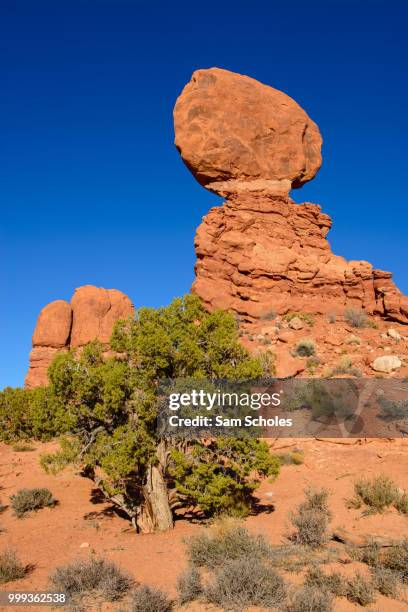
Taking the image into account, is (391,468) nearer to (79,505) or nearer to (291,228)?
(79,505)

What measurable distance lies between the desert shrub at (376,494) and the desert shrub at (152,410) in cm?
241

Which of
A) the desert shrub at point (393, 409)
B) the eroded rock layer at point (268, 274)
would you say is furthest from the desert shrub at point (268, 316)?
the desert shrub at point (393, 409)

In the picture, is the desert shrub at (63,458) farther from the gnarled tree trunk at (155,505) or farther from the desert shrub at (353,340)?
the desert shrub at (353,340)

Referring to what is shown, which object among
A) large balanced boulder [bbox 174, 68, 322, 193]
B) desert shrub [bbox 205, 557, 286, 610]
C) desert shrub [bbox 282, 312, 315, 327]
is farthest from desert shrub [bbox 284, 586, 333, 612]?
large balanced boulder [bbox 174, 68, 322, 193]

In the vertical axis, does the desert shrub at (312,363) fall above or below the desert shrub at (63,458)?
above

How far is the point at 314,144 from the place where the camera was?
40125mm

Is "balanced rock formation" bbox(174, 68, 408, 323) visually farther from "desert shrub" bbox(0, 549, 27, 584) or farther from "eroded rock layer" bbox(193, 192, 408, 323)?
"desert shrub" bbox(0, 549, 27, 584)

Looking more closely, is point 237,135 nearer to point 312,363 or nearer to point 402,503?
point 312,363

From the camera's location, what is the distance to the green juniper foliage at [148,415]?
1047 centimetres

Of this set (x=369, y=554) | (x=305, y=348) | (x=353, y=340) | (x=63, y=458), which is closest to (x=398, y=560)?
(x=369, y=554)

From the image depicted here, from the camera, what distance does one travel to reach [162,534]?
35.3 feet

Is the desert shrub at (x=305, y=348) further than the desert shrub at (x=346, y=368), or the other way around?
the desert shrub at (x=305, y=348)

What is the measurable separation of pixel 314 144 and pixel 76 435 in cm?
3635

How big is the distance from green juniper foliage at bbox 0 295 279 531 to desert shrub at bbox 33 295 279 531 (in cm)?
2
